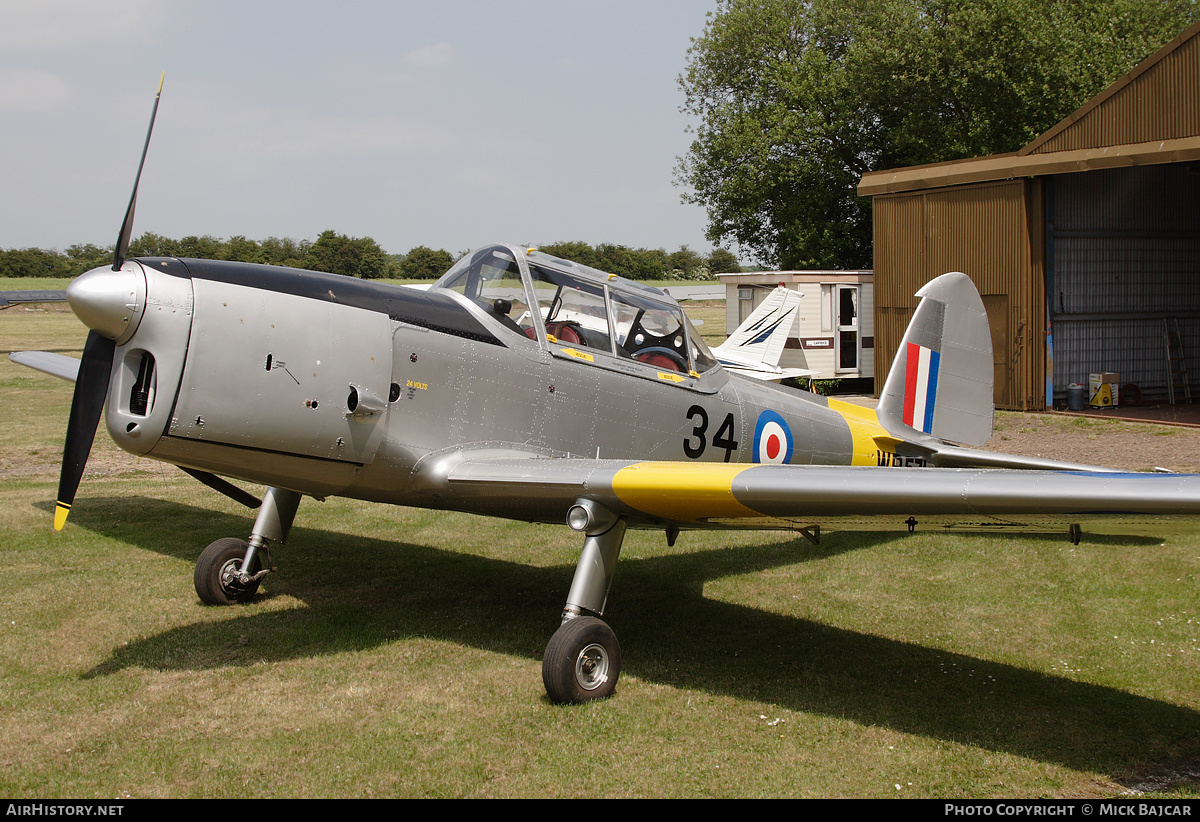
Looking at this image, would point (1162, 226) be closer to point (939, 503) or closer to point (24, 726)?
point (939, 503)

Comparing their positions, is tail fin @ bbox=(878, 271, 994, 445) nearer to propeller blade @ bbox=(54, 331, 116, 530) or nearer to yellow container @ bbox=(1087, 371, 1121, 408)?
propeller blade @ bbox=(54, 331, 116, 530)

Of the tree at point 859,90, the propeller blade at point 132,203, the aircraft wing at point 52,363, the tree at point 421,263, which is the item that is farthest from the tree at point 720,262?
the propeller blade at point 132,203

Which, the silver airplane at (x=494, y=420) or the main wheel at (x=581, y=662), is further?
the main wheel at (x=581, y=662)

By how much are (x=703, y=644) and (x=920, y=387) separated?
349 cm

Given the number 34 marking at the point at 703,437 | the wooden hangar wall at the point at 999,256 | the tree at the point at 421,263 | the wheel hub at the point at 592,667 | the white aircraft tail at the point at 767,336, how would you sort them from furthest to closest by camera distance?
the tree at the point at 421,263
the white aircraft tail at the point at 767,336
the wooden hangar wall at the point at 999,256
the number 34 marking at the point at 703,437
the wheel hub at the point at 592,667

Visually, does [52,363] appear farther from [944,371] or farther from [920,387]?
[944,371]

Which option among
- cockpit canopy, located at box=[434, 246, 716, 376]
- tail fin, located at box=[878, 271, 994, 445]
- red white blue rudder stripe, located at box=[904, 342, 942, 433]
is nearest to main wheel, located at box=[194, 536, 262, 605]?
cockpit canopy, located at box=[434, 246, 716, 376]

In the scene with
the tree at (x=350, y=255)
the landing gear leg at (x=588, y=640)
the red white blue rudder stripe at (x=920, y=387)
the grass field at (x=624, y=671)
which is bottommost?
the grass field at (x=624, y=671)

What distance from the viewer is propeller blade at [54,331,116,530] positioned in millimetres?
4637

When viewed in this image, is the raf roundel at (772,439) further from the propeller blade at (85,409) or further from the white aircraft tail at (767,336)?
the white aircraft tail at (767,336)

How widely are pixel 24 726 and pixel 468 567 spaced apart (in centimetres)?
361

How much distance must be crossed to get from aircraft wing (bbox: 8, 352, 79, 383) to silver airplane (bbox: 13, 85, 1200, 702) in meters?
3.68

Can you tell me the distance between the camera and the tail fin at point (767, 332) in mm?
20062

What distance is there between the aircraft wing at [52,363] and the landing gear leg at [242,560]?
3.36m
